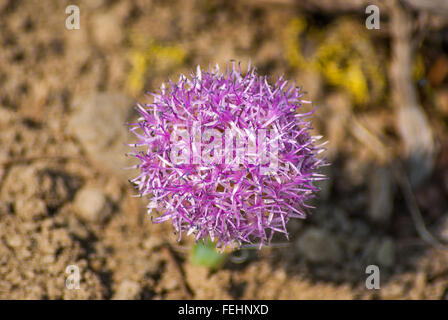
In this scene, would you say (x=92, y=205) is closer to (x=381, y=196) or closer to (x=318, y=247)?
(x=318, y=247)

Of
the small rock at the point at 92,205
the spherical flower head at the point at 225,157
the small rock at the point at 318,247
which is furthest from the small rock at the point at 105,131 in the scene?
the small rock at the point at 318,247

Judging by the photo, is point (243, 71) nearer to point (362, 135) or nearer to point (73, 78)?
point (362, 135)

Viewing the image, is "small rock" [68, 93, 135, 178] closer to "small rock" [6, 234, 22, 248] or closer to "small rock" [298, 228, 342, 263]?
"small rock" [6, 234, 22, 248]

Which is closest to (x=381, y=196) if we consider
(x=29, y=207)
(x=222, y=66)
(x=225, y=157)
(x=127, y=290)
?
(x=222, y=66)

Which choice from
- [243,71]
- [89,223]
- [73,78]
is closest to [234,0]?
[243,71]

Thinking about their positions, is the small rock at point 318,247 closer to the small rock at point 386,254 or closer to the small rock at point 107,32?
the small rock at point 386,254

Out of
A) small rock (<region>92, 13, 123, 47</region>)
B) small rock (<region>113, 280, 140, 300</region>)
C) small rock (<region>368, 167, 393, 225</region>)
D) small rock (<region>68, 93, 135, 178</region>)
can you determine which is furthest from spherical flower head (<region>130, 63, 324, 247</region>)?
small rock (<region>92, 13, 123, 47</region>)
